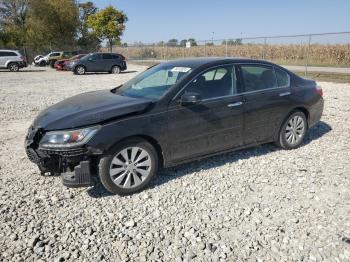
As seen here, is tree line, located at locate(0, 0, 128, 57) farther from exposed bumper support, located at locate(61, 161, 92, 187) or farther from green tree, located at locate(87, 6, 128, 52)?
exposed bumper support, located at locate(61, 161, 92, 187)

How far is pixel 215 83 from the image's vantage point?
509cm

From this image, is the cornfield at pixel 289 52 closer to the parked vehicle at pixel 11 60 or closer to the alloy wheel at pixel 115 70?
the alloy wheel at pixel 115 70

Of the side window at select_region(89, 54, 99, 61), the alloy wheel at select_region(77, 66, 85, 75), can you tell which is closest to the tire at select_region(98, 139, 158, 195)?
the alloy wheel at select_region(77, 66, 85, 75)

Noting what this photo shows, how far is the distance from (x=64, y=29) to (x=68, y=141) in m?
40.6

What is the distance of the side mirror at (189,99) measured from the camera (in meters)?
4.55

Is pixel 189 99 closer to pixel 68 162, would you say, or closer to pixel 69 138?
pixel 69 138

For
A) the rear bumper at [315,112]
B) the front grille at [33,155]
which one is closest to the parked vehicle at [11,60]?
the front grille at [33,155]

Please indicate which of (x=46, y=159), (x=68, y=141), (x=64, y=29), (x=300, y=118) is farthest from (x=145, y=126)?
(x=64, y=29)

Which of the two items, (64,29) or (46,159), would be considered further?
(64,29)

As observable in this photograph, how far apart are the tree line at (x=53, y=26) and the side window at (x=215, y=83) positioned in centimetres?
3623

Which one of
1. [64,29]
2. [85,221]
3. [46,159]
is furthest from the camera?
[64,29]

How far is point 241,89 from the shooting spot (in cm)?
527

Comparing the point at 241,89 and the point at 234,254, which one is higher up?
the point at 241,89

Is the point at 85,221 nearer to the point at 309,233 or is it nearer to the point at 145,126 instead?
the point at 145,126
